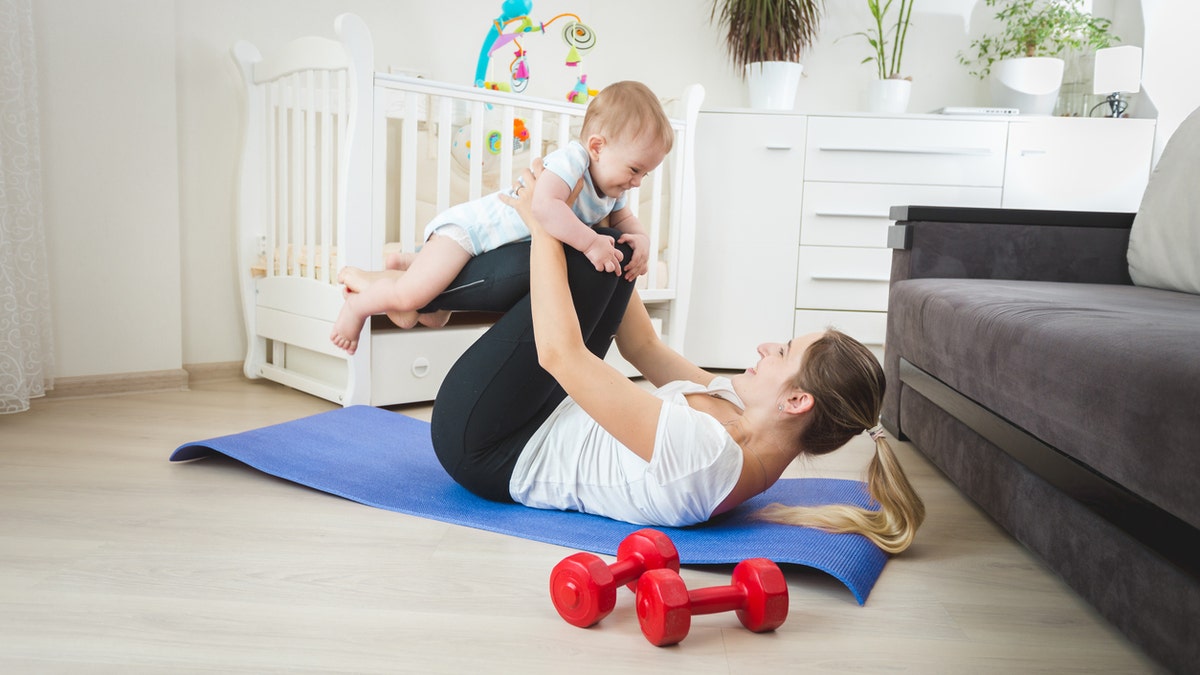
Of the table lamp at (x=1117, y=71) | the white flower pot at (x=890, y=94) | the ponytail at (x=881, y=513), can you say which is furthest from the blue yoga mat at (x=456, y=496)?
the table lamp at (x=1117, y=71)

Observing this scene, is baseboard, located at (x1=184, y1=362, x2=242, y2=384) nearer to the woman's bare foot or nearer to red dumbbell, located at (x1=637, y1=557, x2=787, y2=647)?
the woman's bare foot

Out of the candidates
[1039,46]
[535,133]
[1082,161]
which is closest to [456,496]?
[535,133]

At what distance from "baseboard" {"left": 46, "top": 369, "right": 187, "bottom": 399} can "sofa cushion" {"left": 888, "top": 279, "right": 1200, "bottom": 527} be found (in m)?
2.02

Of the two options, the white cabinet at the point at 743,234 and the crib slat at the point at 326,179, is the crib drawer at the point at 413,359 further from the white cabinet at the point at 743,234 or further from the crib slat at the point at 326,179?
the white cabinet at the point at 743,234

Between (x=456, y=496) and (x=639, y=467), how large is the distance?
15.9 inches

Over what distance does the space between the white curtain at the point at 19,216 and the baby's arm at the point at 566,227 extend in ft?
4.83

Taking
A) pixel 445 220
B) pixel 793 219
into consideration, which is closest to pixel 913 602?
pixel 445 220

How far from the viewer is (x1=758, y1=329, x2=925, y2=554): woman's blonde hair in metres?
1.28

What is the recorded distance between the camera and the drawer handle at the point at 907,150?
122 inches

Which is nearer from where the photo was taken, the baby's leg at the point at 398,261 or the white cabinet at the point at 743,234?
the baby's leg at the point at 398,261

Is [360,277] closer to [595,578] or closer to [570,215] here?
[570,215]

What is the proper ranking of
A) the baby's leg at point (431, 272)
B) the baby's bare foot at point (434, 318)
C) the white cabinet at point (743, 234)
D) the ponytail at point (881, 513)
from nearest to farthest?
the ponytail at point (881, 513), the baby's leg at point (431, 272), the baby's bare foot at point (434, 318), the white cabinet at point (743, 234)

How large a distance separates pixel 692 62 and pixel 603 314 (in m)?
2.43

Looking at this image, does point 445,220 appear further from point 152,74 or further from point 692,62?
point 692,62
